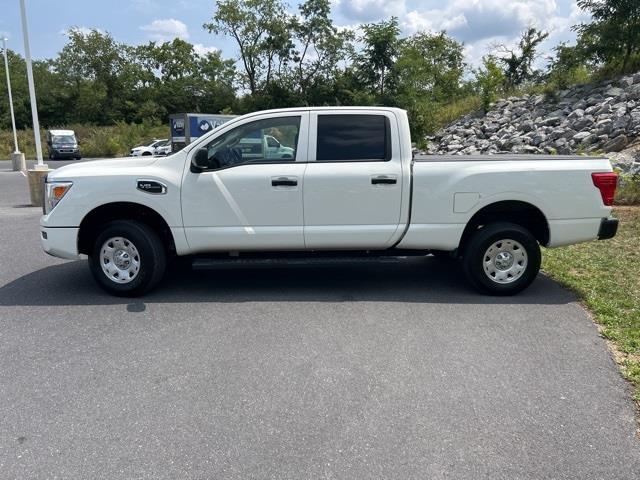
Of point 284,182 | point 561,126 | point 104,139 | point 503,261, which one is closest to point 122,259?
point 284,182

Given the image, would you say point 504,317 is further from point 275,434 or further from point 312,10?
point 312,10

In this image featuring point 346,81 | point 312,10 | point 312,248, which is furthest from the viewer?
point 312,10

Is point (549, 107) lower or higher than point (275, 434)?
higher

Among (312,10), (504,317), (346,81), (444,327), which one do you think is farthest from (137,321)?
(312,10)

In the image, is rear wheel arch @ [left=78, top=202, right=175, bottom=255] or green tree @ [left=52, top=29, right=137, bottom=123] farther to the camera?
green tree @ [left=52, top=29, right=137, bottom=123]

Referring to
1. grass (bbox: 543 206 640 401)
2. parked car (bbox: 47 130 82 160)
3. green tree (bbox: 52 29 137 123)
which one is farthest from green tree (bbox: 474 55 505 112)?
green tree (bbox: 52 29 137 123)

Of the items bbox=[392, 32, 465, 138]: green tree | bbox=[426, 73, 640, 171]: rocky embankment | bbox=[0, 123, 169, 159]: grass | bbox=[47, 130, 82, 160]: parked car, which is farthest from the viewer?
bbox=[0, 123, 169, 159]: grass

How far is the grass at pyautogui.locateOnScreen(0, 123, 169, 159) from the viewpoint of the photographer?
152 feet

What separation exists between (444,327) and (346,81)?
127 ft

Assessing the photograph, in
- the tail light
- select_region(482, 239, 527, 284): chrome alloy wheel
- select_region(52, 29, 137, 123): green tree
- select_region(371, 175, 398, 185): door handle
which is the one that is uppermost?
select_region(52, 29, 137, 123): green tree

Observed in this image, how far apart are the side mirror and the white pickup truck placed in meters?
A: 0.02

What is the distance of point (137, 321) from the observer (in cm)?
508

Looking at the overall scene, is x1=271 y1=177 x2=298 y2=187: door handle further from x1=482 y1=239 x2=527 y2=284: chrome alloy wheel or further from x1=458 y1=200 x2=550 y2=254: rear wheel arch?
x1=482 y1=239 x2=527 y2=284: chrome alloy wheel

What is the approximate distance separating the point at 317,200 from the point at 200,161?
1.31 metres
